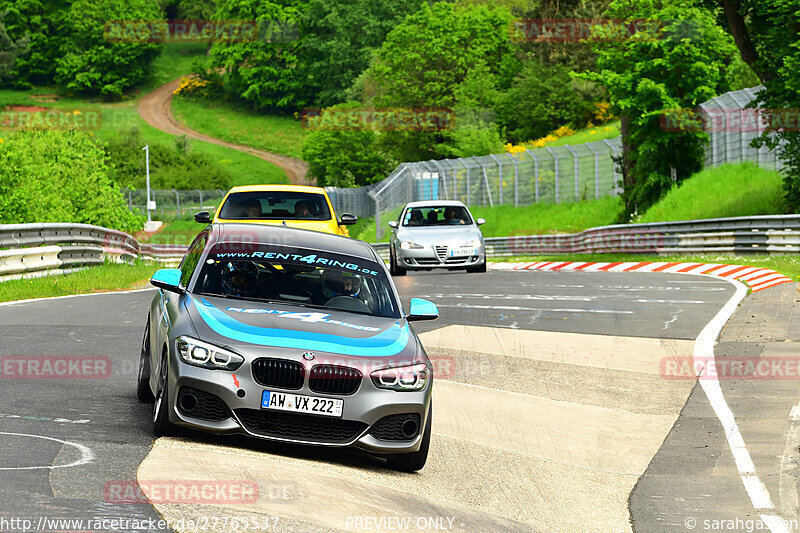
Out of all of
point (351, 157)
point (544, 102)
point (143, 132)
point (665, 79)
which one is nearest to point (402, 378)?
point (665, 79)

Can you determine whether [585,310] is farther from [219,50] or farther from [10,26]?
[10,26]

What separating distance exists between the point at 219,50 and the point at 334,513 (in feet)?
449

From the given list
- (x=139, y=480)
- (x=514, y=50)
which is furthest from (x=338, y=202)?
(x=139, y=480)

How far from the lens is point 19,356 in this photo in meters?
11.4

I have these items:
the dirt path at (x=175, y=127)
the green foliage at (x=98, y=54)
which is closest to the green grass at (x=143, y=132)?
the dirt path at (x=175, y=127)

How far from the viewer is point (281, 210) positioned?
19.0 m

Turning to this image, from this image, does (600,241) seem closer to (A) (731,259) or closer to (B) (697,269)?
(A) (731,259)

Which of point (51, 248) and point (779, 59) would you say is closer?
point (51, 248)

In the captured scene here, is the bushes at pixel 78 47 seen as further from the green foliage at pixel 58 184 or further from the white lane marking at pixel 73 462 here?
the white lane marking at pixel 73 462

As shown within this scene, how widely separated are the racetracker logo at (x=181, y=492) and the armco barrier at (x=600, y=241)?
1483 centimetres

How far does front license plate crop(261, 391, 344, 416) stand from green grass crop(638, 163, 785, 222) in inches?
1166

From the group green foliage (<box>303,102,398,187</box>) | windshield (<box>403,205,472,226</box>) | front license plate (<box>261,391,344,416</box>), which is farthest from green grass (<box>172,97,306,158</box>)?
front license plate (<box>261,391,344,416</box>)

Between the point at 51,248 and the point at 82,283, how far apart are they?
89 cm

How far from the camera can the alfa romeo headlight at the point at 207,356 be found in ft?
23.6
